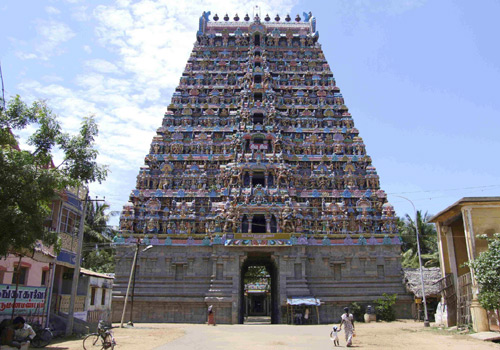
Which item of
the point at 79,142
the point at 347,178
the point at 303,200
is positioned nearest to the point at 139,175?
the point at 303,200

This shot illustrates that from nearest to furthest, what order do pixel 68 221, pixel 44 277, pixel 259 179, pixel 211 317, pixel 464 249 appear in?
1. pixel 44 277
2. pixel 68 221
3. pixel 464 249
4. pixel 211 317
5. pixel 259 179

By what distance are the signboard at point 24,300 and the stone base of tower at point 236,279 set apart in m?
14.5

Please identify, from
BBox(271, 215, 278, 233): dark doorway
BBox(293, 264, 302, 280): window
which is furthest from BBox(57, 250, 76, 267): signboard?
BBox(293, 264, 302, 280): window

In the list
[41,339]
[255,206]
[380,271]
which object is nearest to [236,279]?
[255,206]

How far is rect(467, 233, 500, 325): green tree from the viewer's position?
2081 centimetres

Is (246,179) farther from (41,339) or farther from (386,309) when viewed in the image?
(41,339)

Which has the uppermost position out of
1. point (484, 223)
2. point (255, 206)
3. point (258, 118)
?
point (258, 118)

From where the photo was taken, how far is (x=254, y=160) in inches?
1651

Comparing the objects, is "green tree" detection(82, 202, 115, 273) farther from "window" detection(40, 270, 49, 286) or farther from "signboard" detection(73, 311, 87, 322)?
"window" detection(40, 270, 49, 286)

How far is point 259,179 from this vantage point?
43.2m

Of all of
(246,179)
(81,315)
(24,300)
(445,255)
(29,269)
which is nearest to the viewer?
(24,300)

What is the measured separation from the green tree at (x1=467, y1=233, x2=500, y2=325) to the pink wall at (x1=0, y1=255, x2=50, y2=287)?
77.7ft

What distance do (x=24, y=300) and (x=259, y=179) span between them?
Result: 25.6 metres

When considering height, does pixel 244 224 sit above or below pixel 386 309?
above
